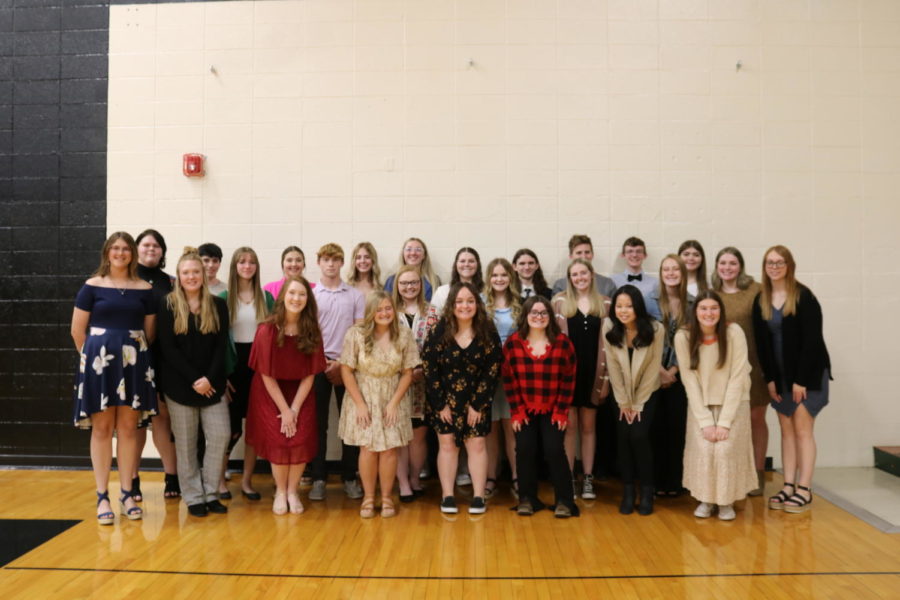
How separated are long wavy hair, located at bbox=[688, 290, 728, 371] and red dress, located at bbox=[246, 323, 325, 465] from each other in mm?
2159

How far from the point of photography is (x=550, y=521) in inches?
144

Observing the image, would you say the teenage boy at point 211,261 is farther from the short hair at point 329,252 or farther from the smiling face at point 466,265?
the smiling face at point 466,265

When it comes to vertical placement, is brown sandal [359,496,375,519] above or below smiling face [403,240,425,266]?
below

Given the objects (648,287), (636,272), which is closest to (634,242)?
(636,272)

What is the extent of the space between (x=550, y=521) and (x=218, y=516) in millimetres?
1891

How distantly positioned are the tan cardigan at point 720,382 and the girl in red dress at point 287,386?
2167 millimetres

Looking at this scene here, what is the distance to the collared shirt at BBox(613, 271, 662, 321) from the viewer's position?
4270mm

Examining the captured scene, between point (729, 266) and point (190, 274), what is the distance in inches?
129

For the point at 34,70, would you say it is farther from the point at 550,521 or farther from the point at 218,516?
the point at 550,521

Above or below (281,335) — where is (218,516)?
below

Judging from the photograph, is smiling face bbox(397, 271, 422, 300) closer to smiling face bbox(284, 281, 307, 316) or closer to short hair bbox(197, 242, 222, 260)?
smiling face bbox(284, 281, 307, 316)

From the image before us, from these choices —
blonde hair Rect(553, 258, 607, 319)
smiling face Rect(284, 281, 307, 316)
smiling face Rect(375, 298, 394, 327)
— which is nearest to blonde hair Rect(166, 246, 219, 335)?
smiling face Rect(284, 281, 307, 316)

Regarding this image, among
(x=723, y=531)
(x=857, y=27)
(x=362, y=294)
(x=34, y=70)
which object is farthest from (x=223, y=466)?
(x=857, y=27)

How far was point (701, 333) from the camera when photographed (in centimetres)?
381
